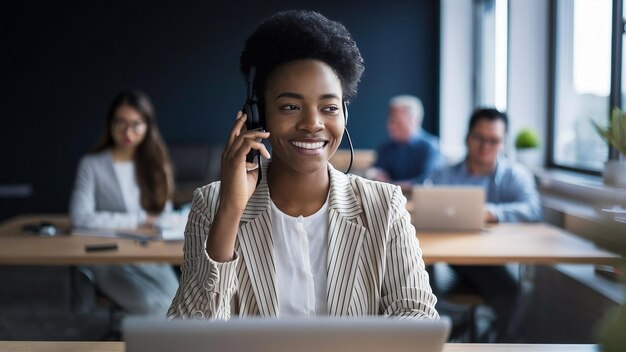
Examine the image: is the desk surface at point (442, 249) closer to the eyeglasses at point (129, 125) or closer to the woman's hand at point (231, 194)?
the eyeglasses at point (129, 125)

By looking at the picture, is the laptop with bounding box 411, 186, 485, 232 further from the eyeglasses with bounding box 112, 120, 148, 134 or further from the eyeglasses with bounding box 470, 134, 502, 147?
the eyeglasses with bounding box 112, 120, 148, 134

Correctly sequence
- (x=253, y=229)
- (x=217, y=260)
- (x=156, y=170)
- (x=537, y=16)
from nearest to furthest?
1. (x=217, y=260)
2. (x=253, y=229)
3. (x=156, y=170)
4. (x=537, y=16)

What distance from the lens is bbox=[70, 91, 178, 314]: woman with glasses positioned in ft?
10.8

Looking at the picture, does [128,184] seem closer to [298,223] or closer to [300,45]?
[298,223]

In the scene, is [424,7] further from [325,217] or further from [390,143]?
[325,217]

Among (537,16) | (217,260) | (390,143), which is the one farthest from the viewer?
(390,143)

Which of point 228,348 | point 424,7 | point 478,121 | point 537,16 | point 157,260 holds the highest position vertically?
point 424,7

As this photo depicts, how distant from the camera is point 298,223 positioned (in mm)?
1579

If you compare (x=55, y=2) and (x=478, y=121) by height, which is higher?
(x=55, y=2)

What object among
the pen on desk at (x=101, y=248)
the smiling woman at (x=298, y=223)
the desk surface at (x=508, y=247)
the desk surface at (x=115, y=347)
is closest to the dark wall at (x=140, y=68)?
the desk surface at (x=508, y=247)

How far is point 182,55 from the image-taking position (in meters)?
7.28

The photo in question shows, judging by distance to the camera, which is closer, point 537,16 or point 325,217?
point 325,217

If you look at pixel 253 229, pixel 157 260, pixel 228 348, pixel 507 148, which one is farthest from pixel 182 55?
pixel 228 348

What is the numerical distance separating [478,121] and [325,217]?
7.70 feet
